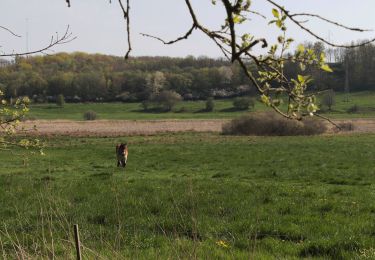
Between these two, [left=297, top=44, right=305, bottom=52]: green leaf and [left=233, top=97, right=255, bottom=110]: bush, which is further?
[left=233, top=97, right=255, bottom=110]: bush

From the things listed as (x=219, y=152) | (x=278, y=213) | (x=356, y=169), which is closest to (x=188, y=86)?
(x=219, y=152)

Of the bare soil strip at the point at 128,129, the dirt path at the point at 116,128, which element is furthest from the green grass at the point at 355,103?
the dirt path at the point at 116,128

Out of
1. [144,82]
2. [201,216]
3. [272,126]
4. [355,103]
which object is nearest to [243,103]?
[355,103]

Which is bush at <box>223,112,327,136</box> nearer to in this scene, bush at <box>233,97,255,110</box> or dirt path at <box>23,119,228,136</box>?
dirt path at <box>23,119,228,136</box>

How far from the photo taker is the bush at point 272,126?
4634 centimetres

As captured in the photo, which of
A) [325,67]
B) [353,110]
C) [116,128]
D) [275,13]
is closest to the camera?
[275,13]

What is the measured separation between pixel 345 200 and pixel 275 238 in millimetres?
A: 4085

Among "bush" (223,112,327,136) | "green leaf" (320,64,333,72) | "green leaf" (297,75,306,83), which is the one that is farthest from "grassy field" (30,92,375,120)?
"green leaf" (297,75,306,83)

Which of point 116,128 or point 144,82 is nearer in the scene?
point 116,128

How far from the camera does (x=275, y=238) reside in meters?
8.05

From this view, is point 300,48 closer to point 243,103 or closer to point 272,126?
point 272,126

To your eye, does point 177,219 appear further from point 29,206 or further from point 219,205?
point 29,206

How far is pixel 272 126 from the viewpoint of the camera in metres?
46.6

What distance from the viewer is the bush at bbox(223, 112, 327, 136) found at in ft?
152
